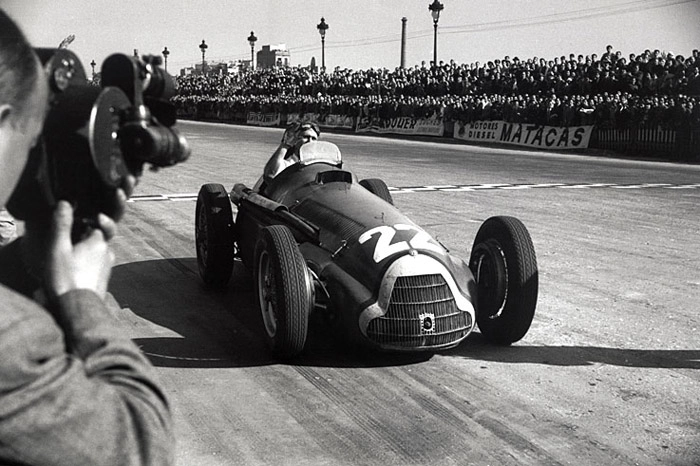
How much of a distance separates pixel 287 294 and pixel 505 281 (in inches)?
57.2

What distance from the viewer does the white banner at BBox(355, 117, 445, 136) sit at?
3381 centimetres

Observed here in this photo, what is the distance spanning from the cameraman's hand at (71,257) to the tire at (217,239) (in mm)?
5877

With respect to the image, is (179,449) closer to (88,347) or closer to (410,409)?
(410,409)

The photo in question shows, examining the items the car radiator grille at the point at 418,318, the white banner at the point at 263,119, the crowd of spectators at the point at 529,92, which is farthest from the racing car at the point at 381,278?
the white banner at the point at 263,119

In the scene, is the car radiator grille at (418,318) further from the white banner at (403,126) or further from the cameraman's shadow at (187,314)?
the white banner at (403,126)

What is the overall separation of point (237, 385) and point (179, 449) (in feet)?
3.00

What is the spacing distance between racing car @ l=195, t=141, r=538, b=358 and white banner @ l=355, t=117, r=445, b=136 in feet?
90.9

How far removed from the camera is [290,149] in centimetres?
739

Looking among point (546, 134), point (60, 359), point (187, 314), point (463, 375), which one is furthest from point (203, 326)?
point (546, 134)

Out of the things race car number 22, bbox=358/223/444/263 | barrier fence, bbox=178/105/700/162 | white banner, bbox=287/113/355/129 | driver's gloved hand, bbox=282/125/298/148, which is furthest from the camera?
white banner, bbox=287/113/355/129

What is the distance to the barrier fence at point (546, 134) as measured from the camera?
2366 centimetres

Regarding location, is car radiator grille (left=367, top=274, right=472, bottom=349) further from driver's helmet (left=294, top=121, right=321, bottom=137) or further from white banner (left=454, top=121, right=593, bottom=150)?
white banner (left=454, top=121, right=593, bottom=150)

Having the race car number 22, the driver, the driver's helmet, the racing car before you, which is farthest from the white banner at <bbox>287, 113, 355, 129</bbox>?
the race car number 22

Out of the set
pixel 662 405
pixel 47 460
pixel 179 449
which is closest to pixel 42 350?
pixel 47 460
